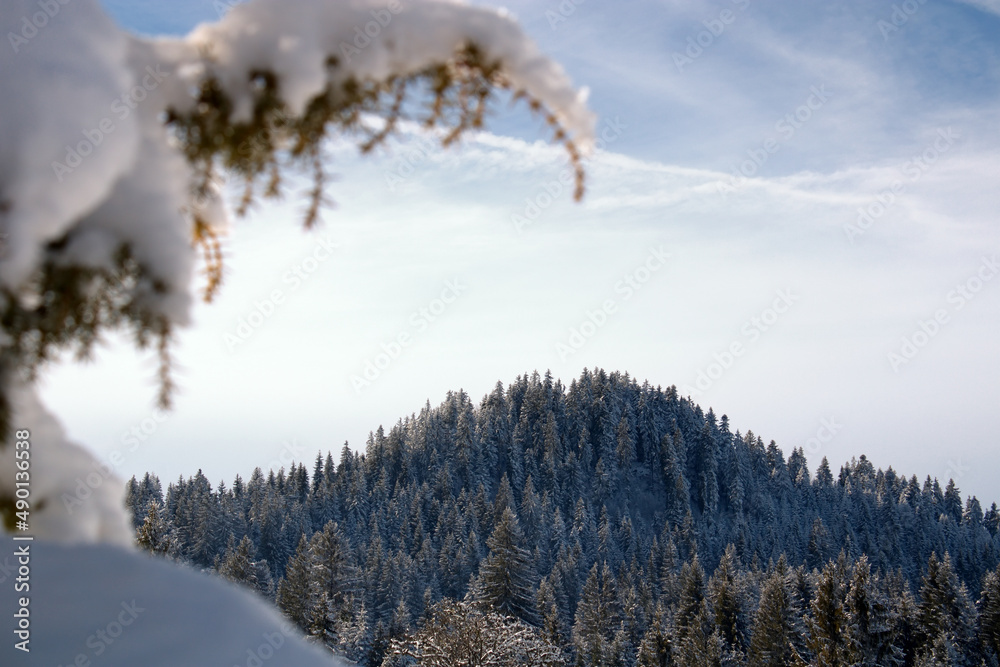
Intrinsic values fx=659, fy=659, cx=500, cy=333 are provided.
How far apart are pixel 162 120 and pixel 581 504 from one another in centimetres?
8882

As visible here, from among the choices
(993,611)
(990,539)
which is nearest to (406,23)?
(993,611)

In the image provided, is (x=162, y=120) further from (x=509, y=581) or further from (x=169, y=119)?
(x=509, y=581)

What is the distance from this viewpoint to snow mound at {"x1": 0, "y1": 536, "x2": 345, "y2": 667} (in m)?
1.93

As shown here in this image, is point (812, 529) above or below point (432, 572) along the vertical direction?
above

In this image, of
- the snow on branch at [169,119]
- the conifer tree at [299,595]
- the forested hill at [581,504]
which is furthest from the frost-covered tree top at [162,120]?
the forested hill at [581,504]

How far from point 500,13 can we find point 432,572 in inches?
2606

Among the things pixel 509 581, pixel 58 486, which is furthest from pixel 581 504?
pixel 58 486

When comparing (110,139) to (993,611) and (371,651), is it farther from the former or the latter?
(993,611)

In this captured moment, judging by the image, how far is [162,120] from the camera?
2662 mm

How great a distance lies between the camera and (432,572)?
63906 millimetres

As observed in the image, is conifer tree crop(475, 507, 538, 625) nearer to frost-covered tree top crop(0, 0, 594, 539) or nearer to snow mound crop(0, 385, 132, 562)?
snow mound crop(0, 385, 132, 562)

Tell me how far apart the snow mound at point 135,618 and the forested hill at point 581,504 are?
5445cm

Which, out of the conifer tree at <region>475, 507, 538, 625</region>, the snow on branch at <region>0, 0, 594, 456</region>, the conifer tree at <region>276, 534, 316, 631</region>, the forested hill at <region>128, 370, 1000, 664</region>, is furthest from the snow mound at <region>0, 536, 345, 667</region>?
the forested hill at <region>128, 370, 1000, 664</region>

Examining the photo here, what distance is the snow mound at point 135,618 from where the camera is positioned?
1.93 m
